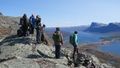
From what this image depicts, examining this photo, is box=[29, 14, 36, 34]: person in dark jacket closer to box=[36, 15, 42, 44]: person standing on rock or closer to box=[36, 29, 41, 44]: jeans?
box=[36, 15, 42, 44]: person standing on rock

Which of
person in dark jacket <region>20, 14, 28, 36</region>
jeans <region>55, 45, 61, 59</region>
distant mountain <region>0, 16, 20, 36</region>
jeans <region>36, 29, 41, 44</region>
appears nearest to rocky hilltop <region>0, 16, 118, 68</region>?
jeans <region>55, 45, 61, 59</region>

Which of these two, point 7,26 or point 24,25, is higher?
point 24,25

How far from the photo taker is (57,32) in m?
28.3

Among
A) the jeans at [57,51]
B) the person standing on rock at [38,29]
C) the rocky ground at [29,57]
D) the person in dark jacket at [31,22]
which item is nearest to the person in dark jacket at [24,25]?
the person in dark jacket at [31,22]

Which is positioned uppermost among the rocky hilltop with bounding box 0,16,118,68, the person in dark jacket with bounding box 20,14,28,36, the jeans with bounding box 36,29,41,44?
the person in dark jacket with bounding box 20,14,28,36

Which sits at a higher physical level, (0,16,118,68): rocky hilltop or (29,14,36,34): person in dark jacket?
(29,14,36,34): person in dark jacket

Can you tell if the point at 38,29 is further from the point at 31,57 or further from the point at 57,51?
the point at 31,57

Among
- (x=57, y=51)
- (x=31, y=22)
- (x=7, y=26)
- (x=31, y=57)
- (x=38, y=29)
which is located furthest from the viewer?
(x=7, y=26)

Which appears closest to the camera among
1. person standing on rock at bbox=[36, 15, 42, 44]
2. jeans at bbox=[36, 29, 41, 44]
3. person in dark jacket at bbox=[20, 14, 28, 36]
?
jeans at bbox=[36, 29, 41, 44]

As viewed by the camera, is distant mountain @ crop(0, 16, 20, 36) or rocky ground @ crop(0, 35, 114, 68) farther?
distant mountain @ crop(0, 16, 20, 36)

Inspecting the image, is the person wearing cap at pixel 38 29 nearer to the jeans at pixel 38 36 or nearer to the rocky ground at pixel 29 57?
the jeans at pixel 38 36

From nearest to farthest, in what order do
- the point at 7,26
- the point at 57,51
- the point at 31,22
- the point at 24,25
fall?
1. the point at 57,51
2. the point at 31,22
3. the point at 24,25
4. the point at 7,26

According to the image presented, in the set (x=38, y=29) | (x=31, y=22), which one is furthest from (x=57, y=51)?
(x=31, y=22)

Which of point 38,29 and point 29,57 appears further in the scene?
point 38,29
